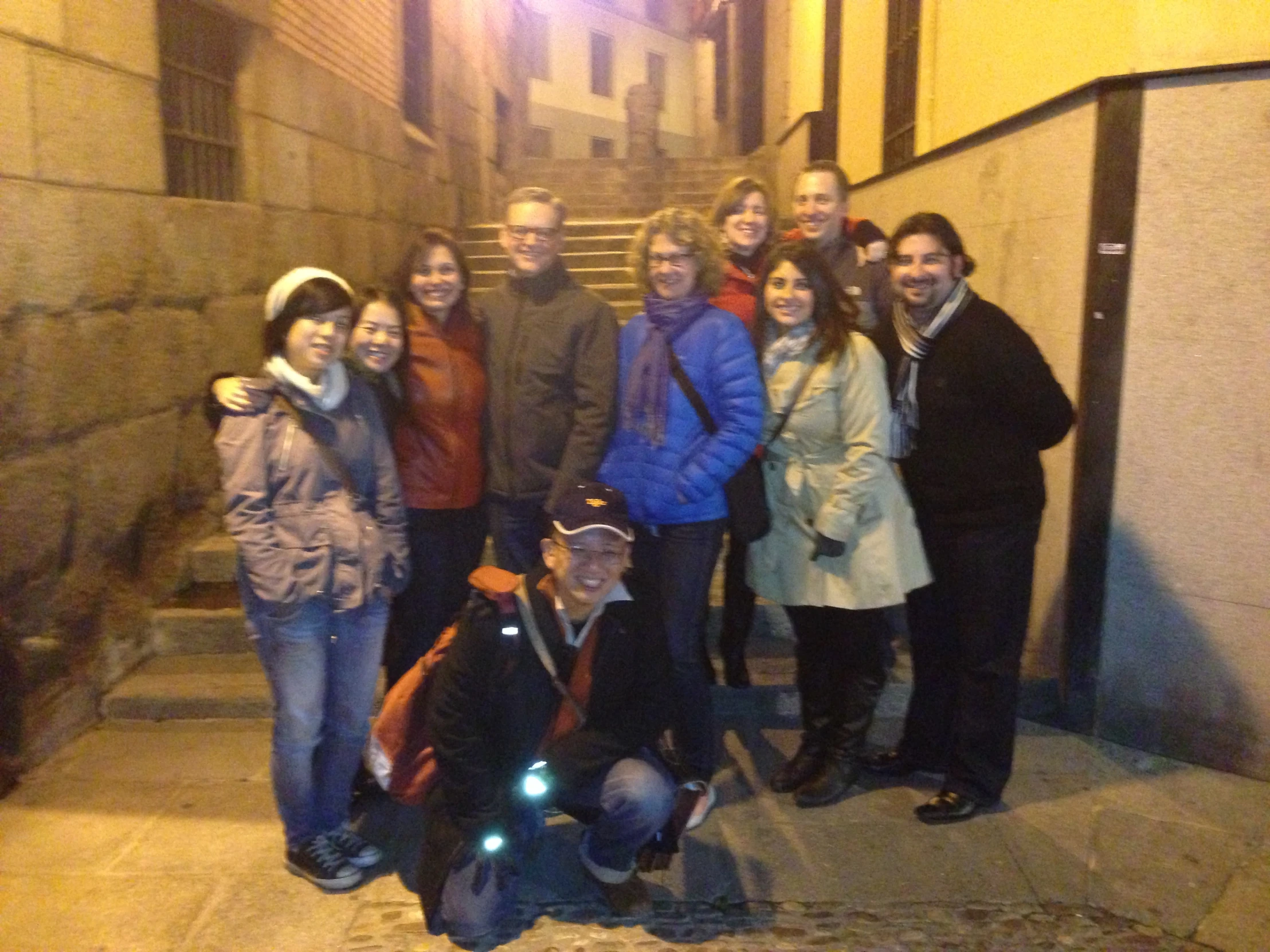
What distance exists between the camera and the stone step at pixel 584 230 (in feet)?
34.0

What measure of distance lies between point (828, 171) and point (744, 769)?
2.28 meters

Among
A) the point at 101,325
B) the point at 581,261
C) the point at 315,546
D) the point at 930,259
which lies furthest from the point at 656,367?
the point at 581,261

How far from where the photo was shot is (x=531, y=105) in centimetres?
2355

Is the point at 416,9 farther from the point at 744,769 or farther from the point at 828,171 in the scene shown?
the point at 744,769

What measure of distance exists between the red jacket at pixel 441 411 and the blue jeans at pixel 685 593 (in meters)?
0.64

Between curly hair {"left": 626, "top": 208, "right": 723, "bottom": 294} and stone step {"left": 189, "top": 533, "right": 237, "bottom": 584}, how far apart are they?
2782 millimetres

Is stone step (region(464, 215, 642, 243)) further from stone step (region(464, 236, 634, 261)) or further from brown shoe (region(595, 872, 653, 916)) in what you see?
brown shoe (region(595, 872, 653, 916))

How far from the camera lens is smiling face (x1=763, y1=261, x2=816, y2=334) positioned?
10.4 ft

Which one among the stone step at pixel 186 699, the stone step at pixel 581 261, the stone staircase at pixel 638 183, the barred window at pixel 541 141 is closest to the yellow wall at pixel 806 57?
the stone staircase at pixel 638 183

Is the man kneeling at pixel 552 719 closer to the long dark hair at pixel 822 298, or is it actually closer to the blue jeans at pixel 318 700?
the blue jeans at pixel 318 700

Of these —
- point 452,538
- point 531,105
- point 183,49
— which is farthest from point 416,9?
point 531,105

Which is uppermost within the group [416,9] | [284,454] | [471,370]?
[416,9]

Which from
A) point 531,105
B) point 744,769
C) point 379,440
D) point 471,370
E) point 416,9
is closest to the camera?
point 379,440

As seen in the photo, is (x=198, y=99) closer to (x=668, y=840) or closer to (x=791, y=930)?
(x=668, y=840)
